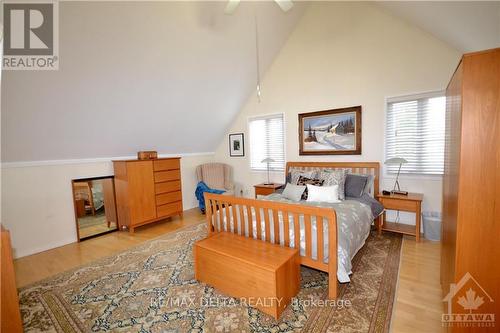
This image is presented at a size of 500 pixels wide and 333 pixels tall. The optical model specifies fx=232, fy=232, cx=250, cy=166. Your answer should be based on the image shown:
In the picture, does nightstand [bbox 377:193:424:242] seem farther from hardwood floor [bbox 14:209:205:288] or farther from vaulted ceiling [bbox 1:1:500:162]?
hardwood floor [bbox 14:209:205:288]

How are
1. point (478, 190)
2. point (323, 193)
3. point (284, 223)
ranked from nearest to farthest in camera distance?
point (478, 190) < point (284, 223) < point (323, 193)

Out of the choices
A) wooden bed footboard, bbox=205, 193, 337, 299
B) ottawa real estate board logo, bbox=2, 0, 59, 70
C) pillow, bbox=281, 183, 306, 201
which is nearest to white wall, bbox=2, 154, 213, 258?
ottawa real estate board logo, bbox=2, 0, 59, 70

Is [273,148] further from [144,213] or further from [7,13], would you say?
[7,13]

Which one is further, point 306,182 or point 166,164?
point 166,164

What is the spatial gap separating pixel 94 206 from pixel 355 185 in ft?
14.5

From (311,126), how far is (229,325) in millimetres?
3473

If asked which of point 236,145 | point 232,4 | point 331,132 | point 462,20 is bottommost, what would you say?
point 236,145

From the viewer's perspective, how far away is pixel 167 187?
4488mm

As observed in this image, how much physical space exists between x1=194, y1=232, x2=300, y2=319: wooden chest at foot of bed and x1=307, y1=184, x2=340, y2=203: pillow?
1.32m

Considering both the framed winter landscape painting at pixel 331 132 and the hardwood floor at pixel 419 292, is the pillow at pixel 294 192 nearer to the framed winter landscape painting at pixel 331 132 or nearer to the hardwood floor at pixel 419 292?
the framed winter landscape painting at pixel 331 132

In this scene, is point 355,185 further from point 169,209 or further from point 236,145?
point 169,209

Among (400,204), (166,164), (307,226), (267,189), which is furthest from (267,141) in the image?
(307,226)

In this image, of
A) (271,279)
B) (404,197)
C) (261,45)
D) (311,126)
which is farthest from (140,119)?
(404,197)

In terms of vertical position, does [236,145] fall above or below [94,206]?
above
